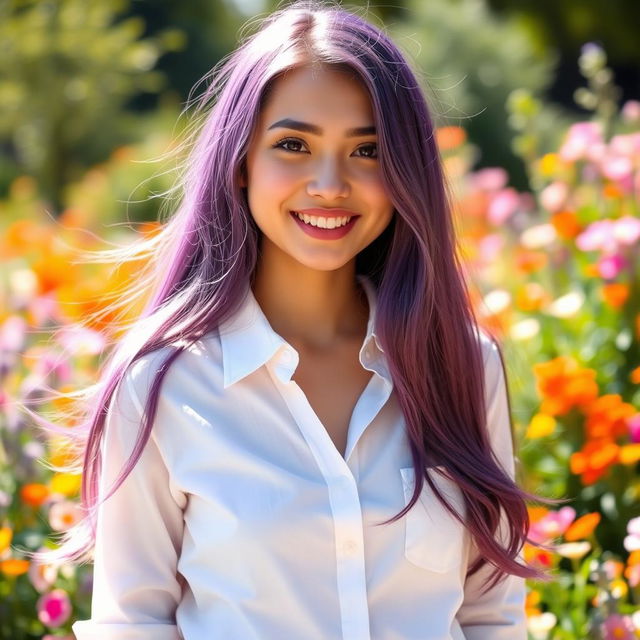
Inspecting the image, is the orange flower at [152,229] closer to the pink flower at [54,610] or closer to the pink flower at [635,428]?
the pink flower at [54,610]

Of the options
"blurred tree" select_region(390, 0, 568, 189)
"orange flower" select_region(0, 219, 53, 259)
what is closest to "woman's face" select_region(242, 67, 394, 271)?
"orange flower" select_region(0, 219, 53, 259)

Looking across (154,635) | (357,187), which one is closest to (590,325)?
(357,187)

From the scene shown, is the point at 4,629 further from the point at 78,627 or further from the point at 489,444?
the point at 489,444

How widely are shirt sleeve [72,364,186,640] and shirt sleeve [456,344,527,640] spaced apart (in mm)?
536

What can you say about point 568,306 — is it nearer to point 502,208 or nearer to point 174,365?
point 502,208

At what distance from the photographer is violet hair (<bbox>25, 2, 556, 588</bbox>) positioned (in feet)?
5.91

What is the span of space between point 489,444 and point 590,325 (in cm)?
157

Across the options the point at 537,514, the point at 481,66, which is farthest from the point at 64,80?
the point at 537,514

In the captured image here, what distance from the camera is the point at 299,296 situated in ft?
6.44

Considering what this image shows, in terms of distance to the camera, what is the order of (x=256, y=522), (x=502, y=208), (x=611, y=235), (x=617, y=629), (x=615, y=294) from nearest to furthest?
(x=256, y=522)
(x=617, y=629)
(x=615, y=294)
(x=611, y=235)
(x=502, y=208)

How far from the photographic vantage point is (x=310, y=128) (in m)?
1.77

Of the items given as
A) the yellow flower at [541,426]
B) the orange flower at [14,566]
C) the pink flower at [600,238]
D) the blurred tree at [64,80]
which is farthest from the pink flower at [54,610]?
the blurred tree at [64,80]

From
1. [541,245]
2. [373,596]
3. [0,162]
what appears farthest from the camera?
[0,162]

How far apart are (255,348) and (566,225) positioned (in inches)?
75.7
